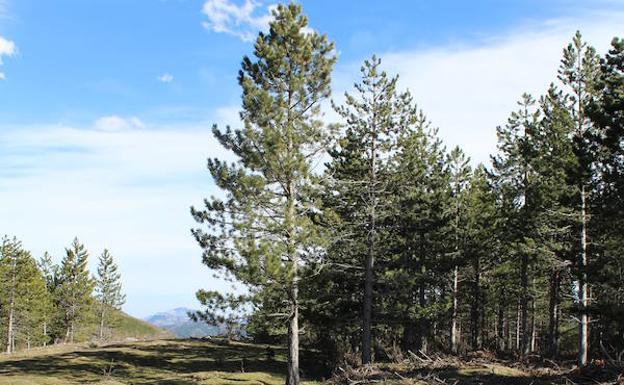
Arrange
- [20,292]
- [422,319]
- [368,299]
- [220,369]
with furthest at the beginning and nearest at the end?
1. [20,292]
2. [220,369]
3. [422,319]
4. [368,299]

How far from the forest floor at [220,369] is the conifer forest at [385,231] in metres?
0.20

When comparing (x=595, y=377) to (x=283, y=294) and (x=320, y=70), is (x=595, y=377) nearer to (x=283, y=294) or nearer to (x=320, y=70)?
(x=283, y=294)

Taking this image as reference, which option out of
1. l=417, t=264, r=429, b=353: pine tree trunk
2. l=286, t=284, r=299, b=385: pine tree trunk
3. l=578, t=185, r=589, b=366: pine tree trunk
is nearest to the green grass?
l=286, t=284, r=299, b=385: pine tree trunk

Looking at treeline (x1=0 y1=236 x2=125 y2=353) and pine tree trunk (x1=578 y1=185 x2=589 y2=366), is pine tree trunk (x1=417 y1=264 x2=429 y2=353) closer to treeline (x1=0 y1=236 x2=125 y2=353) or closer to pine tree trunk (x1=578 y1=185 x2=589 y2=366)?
pine tree trunk (x1=578 y1=185 x2=589 y2=366)

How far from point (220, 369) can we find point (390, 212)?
13.6 m

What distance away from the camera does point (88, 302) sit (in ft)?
193

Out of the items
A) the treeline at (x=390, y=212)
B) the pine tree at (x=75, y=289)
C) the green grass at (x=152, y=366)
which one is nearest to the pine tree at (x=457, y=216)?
the treeline at (x=390, y=212)

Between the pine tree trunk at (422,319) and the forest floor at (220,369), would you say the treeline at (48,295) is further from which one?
the pine tree trunk at (422,319)

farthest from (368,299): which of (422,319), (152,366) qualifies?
(152,366)

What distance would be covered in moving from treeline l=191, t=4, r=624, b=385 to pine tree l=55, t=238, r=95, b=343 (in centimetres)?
3923

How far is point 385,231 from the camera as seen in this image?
2616cm

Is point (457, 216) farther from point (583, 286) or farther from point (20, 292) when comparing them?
point (20, 292)

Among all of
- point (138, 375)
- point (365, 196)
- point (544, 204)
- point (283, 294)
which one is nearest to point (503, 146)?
point (544, 204)

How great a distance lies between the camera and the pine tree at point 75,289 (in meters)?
58.4
